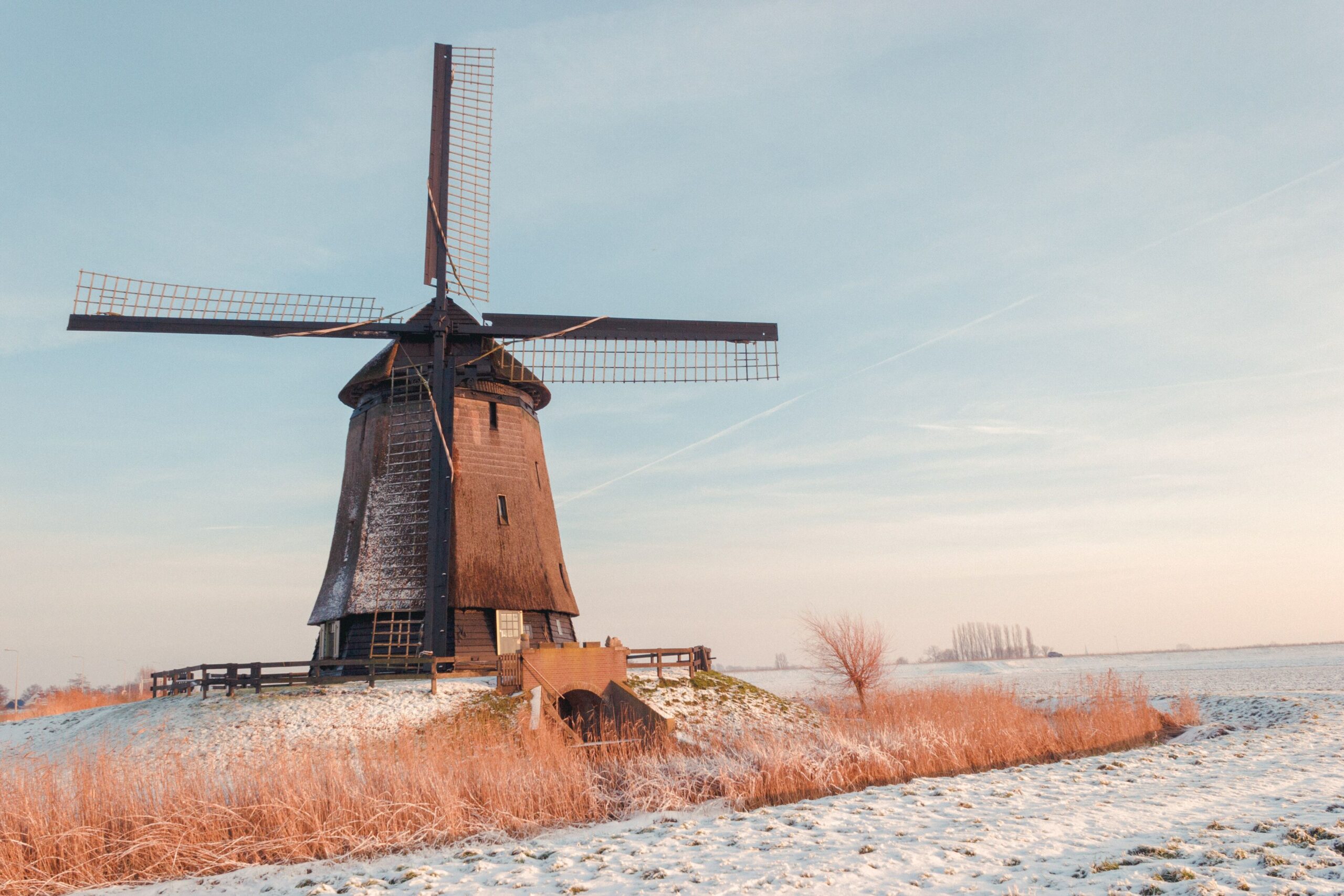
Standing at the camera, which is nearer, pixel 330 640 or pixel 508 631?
pixel 508 631

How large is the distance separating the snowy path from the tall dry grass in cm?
49

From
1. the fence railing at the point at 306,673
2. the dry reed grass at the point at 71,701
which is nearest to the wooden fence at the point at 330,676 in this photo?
the fence railing at the point at 306,673

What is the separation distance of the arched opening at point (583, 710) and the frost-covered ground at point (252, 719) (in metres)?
1.96

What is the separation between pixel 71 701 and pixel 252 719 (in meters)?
14.1

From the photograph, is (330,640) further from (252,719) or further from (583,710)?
(583,710)

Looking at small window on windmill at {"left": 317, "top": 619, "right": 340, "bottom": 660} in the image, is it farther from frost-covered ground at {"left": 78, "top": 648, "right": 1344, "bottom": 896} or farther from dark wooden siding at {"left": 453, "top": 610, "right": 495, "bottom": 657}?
frost-covered ground at {"left": 78, "top": 648, "right": 1344, "bottom": 896}

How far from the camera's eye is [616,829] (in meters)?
10.3

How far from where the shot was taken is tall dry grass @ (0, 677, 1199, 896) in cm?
907

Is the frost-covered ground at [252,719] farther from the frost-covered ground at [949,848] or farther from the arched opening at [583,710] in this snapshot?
the frost-covered ground at [949,848]

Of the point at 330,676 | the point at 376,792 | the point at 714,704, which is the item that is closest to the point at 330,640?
the point at 330,676

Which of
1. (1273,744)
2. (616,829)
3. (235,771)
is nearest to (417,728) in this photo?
(235,771)

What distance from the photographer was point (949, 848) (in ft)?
27.7

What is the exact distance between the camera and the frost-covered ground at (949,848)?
727cm

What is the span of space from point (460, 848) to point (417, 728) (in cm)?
721
